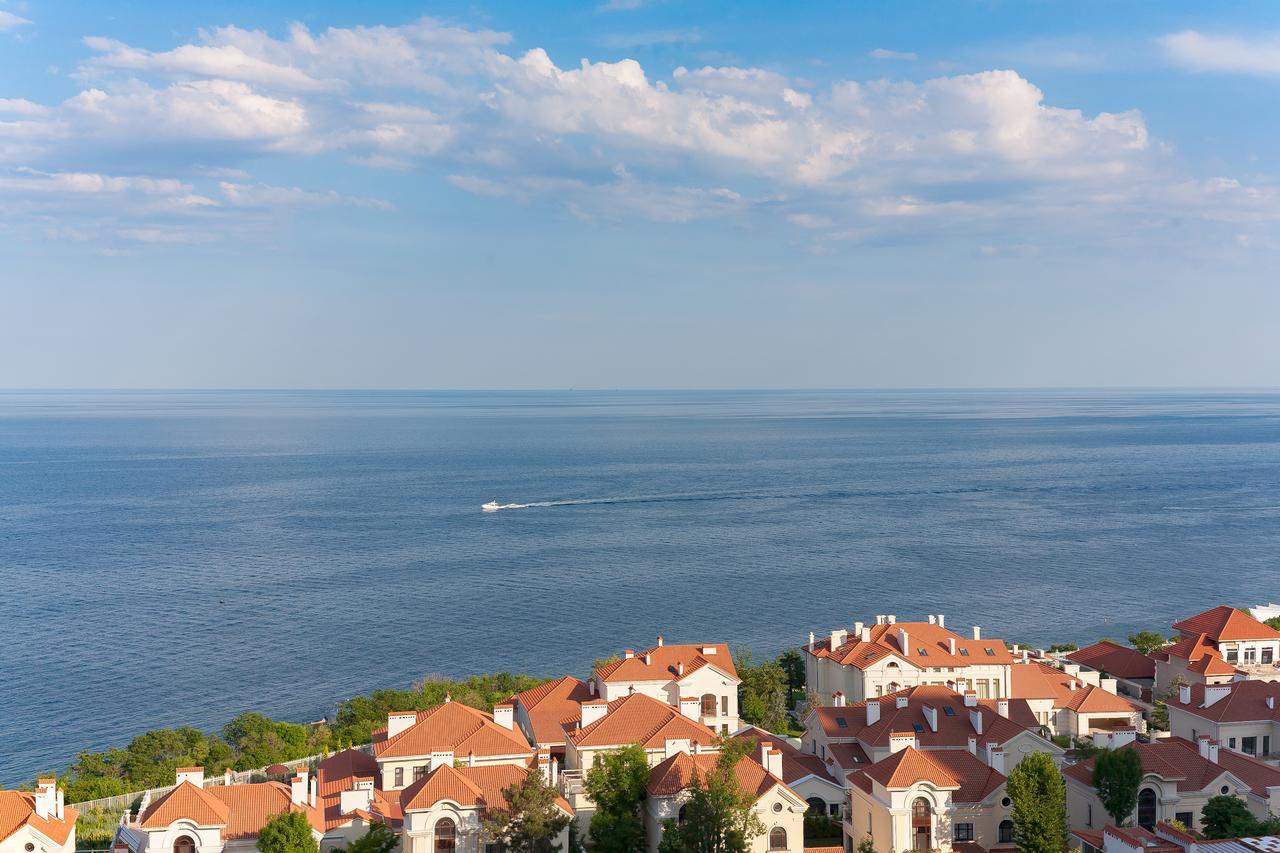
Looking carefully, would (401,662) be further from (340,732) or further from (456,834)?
(456,834)

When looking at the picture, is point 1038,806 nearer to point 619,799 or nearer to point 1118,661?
point 619,799

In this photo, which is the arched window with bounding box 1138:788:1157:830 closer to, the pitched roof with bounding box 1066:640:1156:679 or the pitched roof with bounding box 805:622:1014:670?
the pitched roof with bounding box 805:622:1014:670

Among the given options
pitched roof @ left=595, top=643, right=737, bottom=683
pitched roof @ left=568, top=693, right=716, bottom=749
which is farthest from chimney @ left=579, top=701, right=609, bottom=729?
pitched roof @ left=595, top=643, right=737, bottom=683

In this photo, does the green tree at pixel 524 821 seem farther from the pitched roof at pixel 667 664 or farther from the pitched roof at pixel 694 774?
the pitched roof at pixel 667 664

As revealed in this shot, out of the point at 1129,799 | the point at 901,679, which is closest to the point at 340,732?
the point at 901,679

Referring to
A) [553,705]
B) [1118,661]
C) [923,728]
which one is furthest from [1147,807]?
[1118,661]
